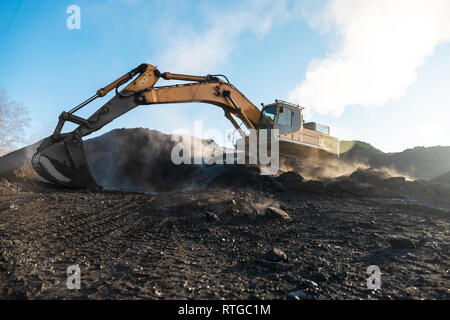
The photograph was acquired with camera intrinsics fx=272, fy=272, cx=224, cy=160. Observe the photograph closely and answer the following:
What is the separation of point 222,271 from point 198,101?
7.37 metres

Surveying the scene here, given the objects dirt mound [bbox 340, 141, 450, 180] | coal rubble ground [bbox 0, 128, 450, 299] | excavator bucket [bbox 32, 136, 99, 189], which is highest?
dirt mound [bbox 340, 141, 450, 180]

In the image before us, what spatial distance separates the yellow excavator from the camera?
7.77 metres

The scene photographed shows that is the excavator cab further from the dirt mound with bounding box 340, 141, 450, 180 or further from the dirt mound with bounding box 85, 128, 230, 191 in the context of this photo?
the dirt mound with bounding box 340, 141, 450, 180

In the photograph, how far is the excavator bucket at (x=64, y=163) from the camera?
24.9ft

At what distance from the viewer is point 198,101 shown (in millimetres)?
9672

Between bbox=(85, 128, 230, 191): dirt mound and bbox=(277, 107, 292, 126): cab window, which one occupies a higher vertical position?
bbox=(277, 107, 292, 126): cab window

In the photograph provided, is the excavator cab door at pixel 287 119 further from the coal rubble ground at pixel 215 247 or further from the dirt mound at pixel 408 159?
the dirt mound at pixel 408 159

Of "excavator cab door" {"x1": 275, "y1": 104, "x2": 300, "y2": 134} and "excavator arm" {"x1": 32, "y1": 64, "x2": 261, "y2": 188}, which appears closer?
"excavator arm" {"x1": 32, "y1": 64, "x2": 261, "y2": 188}

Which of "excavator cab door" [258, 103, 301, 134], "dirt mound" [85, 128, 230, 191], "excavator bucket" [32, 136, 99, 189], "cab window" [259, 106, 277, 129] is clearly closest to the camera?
"excavator bucket" [32, 136, 99, 189]

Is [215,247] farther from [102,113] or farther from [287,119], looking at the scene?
[287,119]

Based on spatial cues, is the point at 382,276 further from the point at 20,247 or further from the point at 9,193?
the point at 9,193

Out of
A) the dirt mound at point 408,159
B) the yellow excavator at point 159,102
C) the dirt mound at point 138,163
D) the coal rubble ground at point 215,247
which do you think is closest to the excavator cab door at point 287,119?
the yellow excavator at point 159,102

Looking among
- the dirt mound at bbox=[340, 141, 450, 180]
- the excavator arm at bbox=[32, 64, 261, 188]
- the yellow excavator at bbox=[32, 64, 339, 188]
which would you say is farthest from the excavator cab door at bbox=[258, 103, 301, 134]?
the dirt mound at bbox=[340, 141, 450, 180]
